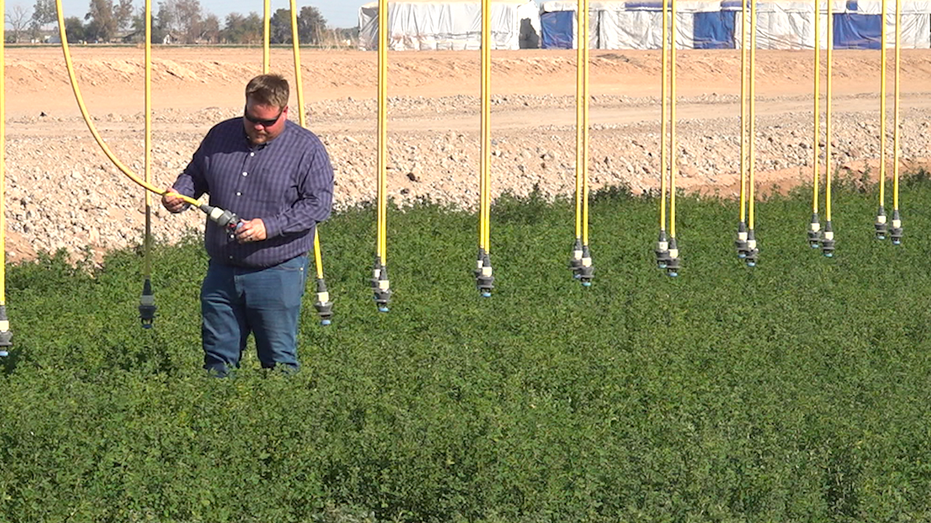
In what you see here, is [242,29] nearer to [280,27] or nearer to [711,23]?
[280,27]

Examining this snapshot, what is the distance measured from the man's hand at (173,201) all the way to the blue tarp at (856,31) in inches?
2049

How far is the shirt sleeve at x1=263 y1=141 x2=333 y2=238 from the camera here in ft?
25.1

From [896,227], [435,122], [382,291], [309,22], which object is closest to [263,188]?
[382,291]

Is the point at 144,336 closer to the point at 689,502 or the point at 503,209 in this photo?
the point at 689,502

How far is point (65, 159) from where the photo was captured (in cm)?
1953

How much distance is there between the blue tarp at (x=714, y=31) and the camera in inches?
2176

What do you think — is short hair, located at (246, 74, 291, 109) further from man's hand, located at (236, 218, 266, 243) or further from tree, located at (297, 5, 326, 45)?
tree, located at (297, 5, 326, 45)

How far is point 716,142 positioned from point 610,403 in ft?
67.4

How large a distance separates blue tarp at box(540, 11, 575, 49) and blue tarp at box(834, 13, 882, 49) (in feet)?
32.9

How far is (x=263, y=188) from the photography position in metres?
7.76

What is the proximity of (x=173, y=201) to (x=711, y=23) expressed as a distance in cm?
4948

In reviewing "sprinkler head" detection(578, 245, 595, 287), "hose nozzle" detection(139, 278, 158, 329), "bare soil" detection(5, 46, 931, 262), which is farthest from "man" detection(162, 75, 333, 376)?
"bare soil" detection(5, 46, 931, 262)

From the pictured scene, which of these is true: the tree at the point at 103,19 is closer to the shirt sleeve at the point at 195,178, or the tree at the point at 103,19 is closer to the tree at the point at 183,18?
the tree at the point at 183,18

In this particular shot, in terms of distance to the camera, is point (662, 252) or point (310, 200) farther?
point (662, 252)
